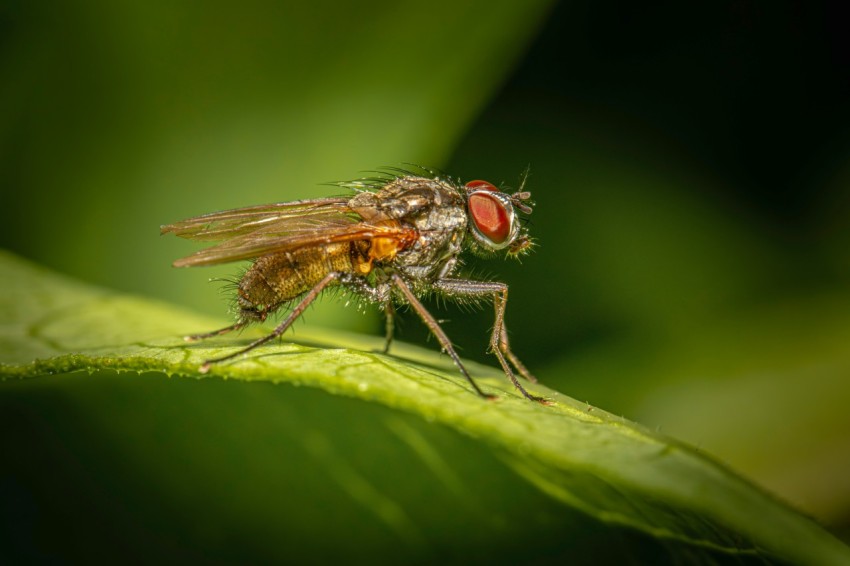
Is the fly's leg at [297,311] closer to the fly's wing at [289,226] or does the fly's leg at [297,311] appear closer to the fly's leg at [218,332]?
the fly's leg at [218,332]

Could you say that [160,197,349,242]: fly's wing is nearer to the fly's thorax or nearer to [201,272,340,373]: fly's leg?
[201,272,340,373]: fly's leg

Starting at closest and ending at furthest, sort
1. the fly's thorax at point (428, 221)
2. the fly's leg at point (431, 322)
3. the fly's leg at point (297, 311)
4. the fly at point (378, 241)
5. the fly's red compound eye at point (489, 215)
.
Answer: the fly's leg at point (297, 311), the fly's leg at point (431, 322), the fly at point (378, 241), the fly's thorax at point (428, 221), the fly's red compound eye at point (489, 215)

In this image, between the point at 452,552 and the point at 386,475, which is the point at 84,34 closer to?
the point at 386,475

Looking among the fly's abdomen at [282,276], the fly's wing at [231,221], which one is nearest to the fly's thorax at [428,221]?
the fly's abdomen at [282,276]

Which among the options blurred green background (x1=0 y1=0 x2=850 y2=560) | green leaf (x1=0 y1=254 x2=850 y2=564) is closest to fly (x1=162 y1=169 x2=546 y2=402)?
blurred green background (x1=0 y1=0 x2=850 y2=560)

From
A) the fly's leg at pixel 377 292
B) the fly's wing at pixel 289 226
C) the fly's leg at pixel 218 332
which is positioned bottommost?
the fly's leg at pixel 218 332

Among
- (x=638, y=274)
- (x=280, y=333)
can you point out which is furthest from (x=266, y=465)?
(x=638, y=274)
